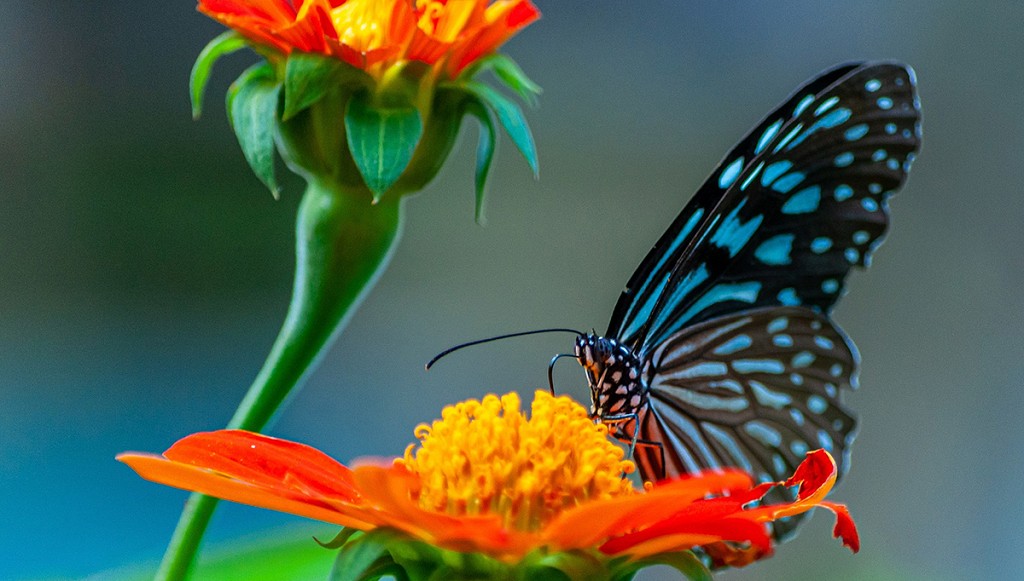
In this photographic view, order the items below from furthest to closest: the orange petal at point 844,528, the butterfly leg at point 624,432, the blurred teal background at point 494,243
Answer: the blurred teal background at point 494,243, the butterfly leg at point 624,432, the orange petal at point 844,528

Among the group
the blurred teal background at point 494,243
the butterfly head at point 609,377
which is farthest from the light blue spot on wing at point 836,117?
the blurred teal background at point 494,243

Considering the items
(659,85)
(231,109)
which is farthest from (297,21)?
(659,85)

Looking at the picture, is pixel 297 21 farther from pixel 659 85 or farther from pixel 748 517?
pixel 659 85

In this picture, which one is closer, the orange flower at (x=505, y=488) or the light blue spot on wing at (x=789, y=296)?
the orange flower at (x=505, y=488)

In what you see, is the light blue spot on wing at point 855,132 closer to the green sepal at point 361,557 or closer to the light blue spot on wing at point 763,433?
the light blue spot on wing at point 763,433

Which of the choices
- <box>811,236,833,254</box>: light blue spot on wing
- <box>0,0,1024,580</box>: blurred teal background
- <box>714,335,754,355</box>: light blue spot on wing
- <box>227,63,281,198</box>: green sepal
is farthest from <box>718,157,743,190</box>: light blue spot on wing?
<box>0,0,1024,580</box>: blurred teal background

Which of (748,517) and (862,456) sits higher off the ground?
(748,517)

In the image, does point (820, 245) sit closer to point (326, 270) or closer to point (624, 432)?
point (624, 432)

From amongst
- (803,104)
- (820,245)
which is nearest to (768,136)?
(803,104)
